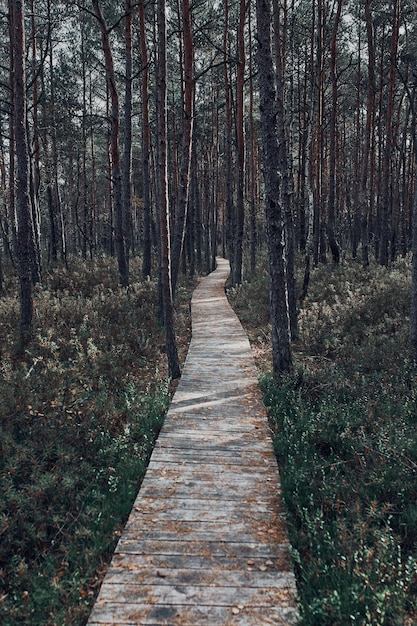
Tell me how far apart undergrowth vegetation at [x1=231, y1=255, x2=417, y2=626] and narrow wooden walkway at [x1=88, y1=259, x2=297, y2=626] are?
0.75 feet

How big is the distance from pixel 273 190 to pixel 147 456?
5.01 meters

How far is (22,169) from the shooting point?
9.88m

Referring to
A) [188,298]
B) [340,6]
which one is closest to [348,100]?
[340,6]

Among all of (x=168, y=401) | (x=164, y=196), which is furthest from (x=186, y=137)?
(x=168, y=401)

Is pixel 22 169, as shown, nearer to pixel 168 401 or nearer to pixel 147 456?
pixel 168 401

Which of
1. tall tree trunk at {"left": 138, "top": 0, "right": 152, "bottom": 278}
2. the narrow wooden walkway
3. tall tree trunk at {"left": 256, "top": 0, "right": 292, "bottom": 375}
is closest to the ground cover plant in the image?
the narrow wooden walkway

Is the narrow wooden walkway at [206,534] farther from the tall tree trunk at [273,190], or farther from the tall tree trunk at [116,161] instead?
the tall tree trunk at [116,161]

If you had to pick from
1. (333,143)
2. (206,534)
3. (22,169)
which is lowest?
(206,534)

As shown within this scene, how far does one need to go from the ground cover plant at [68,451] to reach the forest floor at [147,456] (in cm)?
2

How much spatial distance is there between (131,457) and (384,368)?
5163 mm

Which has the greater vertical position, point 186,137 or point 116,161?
point 116,161

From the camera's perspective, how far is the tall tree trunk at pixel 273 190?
25.0 feet

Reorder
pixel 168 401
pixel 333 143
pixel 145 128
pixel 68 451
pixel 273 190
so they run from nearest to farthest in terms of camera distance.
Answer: pixel 68 451
pixel 168 401
pixel 273 190
pixel 145 128
pixel 333 143

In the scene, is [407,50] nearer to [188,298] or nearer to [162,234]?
[188,298]
